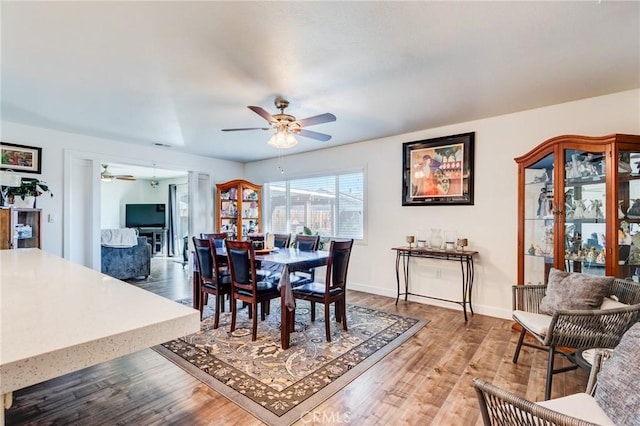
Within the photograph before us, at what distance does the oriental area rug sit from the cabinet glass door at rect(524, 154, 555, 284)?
50.5 inches

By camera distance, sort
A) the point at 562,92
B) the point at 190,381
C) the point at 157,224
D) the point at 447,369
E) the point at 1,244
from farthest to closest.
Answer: the point at 157,224 → the point at 1,244 → the point at 562,92 → the point at 447,369 → the point at 190,381

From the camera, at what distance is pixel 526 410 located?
1.01 m

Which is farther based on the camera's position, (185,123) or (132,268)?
(132,268)

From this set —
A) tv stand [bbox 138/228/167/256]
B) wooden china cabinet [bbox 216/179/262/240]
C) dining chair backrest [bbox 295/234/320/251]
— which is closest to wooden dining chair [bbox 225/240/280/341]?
dining chair backrest [bbox 295/234/320/251]

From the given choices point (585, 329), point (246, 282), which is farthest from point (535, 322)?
point (246, 282)

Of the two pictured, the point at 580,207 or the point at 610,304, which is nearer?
the point at 610,304

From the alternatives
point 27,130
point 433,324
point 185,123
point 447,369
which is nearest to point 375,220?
point 433,324

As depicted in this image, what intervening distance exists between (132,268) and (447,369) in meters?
5.54

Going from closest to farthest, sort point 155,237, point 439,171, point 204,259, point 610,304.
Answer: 1. point 610,304
2. point 204,259
3. point 439,171
4. point 155,237

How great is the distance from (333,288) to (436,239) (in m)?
Answer: 1.83

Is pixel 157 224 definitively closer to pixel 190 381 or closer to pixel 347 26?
pixel 190 381

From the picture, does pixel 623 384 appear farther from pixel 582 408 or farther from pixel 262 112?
pixel 262 112

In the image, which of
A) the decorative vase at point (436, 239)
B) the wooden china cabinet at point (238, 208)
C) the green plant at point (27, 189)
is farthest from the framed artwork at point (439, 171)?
the green plant at point (27, 189)

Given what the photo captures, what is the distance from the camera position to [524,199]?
130 inches
